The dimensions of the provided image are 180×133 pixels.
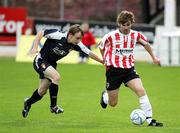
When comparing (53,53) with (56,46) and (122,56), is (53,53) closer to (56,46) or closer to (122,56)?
(56,46)

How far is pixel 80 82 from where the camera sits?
22.7 metres

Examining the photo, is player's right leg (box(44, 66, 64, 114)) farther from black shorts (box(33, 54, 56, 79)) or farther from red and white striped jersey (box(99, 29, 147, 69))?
red and white striped jersey (box(99, 29, 147, 69))

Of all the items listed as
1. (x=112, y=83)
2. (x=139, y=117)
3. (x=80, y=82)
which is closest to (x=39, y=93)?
(x=112, y=83)

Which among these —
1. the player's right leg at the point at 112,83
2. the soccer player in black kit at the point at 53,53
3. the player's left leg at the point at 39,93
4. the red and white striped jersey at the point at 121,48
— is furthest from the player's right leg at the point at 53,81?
the red and white striped jersey at the point at 121,48

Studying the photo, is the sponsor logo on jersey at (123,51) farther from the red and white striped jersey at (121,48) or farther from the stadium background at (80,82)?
the stadium background at (80,82)

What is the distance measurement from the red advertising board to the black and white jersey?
22254 mm

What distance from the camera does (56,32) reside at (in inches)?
524

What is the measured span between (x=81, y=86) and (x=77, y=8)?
2178 cm

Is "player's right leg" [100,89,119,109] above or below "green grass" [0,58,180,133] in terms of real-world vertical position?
above

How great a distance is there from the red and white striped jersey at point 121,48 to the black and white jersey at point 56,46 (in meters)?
0.77

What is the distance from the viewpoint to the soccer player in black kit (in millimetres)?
13133

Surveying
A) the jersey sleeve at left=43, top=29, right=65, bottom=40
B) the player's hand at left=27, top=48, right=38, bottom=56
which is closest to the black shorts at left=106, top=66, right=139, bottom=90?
the jersey sleeve at left=43, top=29, right=65, bottom=40

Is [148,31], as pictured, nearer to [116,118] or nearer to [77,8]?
[77,8]

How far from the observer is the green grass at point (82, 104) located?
1236cm
